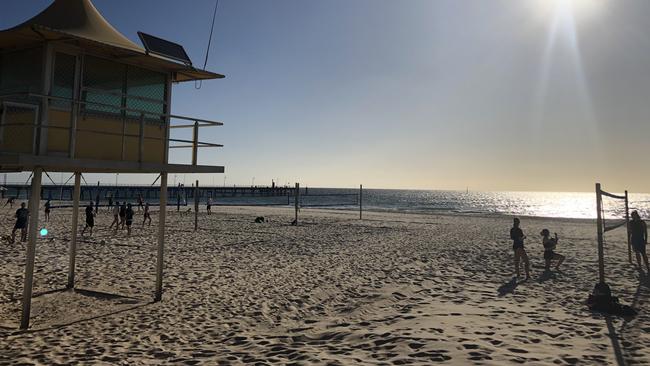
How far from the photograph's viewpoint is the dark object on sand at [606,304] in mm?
6805

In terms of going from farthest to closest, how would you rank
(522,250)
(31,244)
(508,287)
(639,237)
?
(639,237) → (522,250) → (508,287) → (31,244)

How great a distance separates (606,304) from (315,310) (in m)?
5.08

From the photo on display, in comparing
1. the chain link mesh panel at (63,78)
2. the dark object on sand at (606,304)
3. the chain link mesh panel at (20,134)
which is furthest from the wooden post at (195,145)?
the dark object on sand at (606,304)

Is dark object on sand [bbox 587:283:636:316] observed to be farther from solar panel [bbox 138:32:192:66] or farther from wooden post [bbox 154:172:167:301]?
solar panel [bbox 138:32:192:66]

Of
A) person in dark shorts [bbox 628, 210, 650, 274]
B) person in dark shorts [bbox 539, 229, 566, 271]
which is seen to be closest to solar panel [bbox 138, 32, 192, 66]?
person in dark shorts [bbox 539, 229, 566, 271]

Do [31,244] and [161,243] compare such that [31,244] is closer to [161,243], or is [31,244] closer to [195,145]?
[161,243]

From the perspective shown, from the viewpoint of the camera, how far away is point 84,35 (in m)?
6.12

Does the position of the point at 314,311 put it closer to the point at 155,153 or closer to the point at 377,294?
the point at 377,294

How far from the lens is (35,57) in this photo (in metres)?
6.16

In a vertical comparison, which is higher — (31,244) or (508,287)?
(31,244)

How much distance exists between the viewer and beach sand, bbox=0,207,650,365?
523 cm

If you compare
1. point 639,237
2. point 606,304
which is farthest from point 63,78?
point 639,237

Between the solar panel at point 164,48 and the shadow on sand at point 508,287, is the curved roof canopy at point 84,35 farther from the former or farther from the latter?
the shadow on sand at point 508,287

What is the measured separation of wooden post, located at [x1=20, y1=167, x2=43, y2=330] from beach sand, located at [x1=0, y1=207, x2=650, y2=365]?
0.33 m
